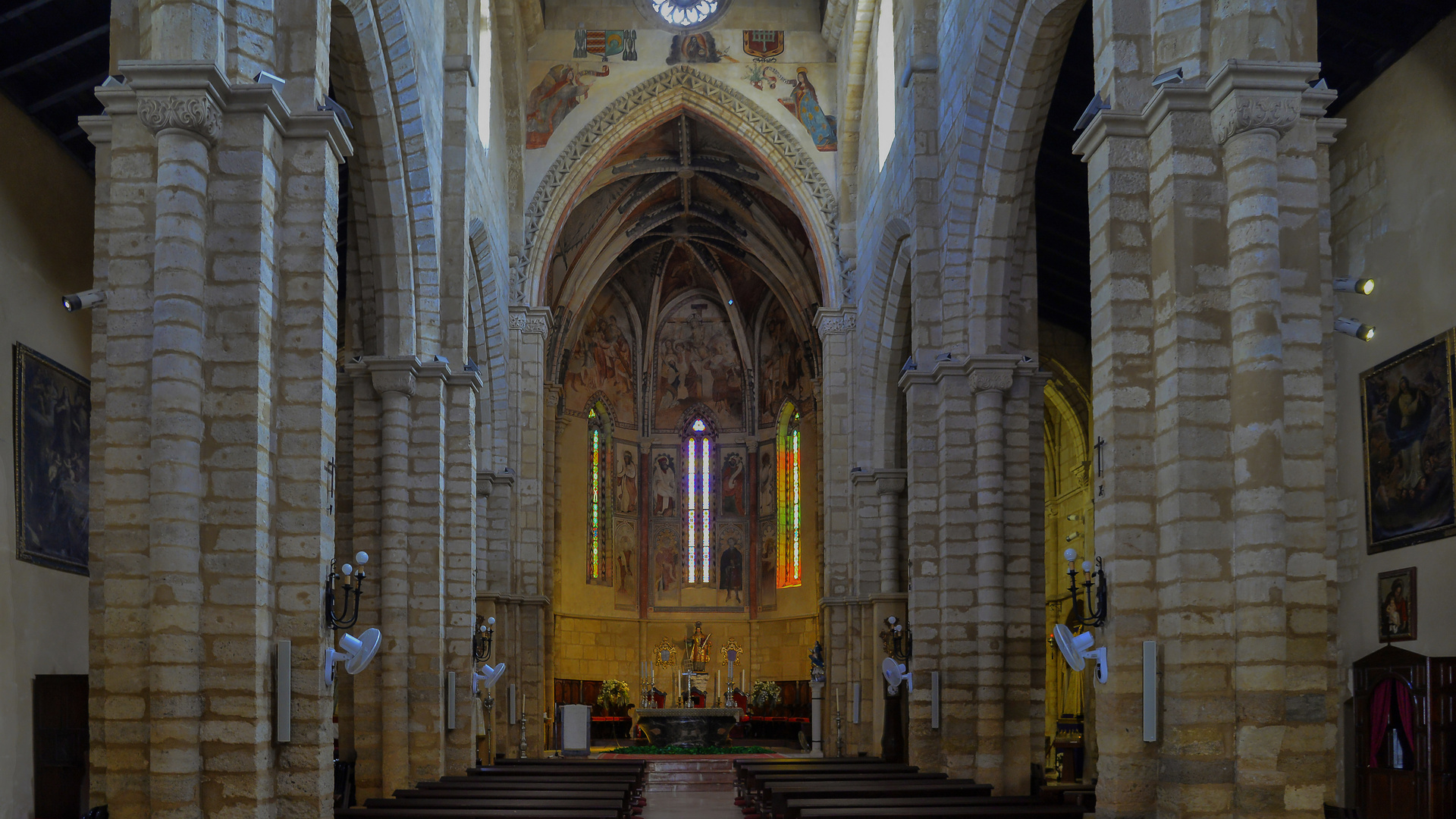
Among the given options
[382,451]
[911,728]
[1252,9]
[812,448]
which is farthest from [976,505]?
[812,448]

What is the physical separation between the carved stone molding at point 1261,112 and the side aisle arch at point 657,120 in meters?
18.7

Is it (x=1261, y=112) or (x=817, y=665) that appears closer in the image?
(x=1261, y=112)

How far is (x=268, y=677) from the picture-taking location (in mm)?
9844

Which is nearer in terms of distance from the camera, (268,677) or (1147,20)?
(268,677)

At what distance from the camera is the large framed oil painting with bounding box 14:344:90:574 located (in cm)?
1641

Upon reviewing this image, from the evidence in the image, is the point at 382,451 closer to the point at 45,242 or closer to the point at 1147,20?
the point at 45,242

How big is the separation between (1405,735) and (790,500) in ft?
84.3

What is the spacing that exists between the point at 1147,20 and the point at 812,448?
2791cm

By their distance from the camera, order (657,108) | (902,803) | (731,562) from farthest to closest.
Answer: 1. (731,562)
2. (657,108)
3. (902,803)

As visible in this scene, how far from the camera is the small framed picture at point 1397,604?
14570 mm

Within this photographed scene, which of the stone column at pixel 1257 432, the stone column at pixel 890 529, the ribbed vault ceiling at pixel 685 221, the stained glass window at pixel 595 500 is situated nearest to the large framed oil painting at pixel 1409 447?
the stone column at pixel 1257 432

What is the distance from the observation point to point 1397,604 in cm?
1483

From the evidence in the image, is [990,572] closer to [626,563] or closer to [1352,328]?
[1352,328]

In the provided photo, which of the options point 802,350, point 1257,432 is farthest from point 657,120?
point 1257,432
